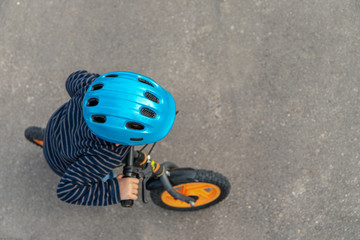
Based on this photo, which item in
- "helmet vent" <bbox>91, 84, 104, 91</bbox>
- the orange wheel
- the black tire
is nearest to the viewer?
"helmet vent" <bbox>91, 84, 104, 91</bbox>

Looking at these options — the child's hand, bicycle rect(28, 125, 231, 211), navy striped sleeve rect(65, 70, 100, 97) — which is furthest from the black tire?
navy striped sleeve rect(65, 70, 100, 97)

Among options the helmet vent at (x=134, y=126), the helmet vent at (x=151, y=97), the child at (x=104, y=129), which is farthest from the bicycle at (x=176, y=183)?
the helmet vent at (x=151, y=97)

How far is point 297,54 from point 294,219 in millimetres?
1425

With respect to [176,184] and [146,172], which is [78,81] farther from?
[176,184]

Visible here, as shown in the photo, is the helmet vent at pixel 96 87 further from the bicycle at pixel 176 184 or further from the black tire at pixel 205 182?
the black tire at pixel 205 182

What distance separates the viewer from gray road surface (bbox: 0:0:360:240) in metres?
2.71

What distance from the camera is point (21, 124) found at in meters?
2.91

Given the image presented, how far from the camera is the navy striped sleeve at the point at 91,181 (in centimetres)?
183

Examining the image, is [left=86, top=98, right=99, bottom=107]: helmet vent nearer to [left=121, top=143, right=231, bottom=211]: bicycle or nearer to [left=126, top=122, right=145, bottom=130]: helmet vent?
[left=126, top=122, right=145, bottom=130]: helmet vent

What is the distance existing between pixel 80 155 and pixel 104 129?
28cm

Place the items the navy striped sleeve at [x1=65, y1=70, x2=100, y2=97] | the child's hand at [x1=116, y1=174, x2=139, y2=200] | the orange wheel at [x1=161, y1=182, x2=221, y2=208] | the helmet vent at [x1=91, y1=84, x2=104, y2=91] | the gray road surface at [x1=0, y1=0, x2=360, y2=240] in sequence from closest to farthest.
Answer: the helmet vent at [x1=91, y1=84, x2=104, y2=91] < the child's hand at [x1=116, y1=174, x2=139, y2=200] < the navy striped sleeve at [x1=65, y1=70, x2=100, y2=97] < the orange wheel at [x1=161, y1=182, x2=221, y2=208] < the gray road surface at [x1=0, y1=0, x2=360, y2=240]

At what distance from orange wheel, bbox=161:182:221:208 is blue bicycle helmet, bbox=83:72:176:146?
71 cm

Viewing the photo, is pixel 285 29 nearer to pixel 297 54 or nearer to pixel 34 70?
pixel 297 54

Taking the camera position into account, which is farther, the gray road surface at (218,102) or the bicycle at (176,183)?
the gray road surface at (218,102)
